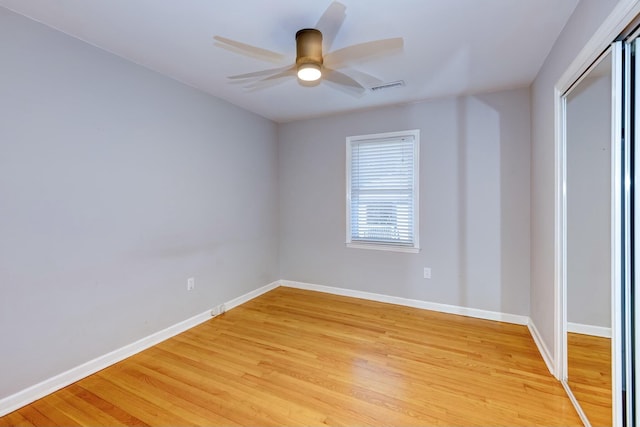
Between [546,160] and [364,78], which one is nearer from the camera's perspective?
[546,160]

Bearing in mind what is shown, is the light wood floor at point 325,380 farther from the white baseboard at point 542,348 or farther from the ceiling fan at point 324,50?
the ceiling fan at point 324,50

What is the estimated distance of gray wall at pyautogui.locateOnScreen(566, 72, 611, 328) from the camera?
1.50 metres

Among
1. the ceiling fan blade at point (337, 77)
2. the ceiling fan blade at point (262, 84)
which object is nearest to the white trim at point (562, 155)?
the ceiling fan blade at point (337, 77)

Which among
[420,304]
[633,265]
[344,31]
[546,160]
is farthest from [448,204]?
[344,31]

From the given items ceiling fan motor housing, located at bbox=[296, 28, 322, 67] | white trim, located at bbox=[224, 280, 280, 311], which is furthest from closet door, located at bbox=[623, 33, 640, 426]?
white trim, located at bbox=[224, 280, 280, 311]

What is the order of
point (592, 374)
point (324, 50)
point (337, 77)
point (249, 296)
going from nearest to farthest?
point (592, 374) → point (324, 50) → point (337, 77) → point (249, 296)

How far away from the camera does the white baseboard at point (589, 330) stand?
149cm

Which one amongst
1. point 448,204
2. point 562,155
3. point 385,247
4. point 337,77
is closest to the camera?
point 562,155

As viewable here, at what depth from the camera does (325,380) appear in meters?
2.10

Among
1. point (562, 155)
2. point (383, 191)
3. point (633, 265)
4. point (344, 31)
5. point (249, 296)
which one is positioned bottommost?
point (249, 296)

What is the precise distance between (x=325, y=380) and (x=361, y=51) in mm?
2427

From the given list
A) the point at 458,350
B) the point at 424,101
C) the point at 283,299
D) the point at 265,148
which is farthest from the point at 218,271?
the point at 424,101

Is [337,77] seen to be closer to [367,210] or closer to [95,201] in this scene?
[367,210]

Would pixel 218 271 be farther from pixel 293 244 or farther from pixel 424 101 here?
pixel 424 101
